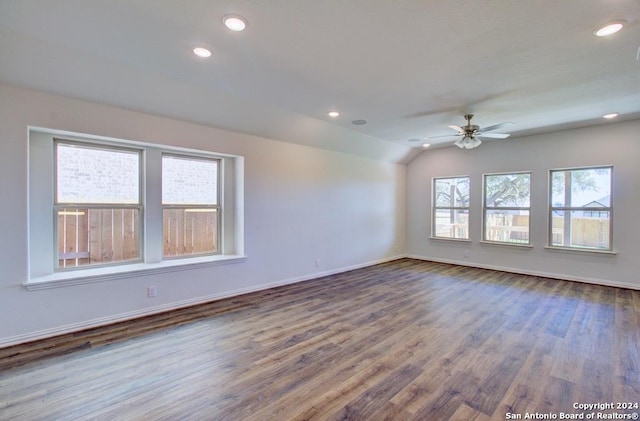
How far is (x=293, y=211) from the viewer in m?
5.24

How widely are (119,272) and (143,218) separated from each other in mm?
757

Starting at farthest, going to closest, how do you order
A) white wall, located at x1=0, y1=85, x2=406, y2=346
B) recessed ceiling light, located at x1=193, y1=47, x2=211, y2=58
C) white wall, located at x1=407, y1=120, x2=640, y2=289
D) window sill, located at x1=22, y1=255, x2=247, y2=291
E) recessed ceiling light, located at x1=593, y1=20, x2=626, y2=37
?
white wall, located at x1=407, y1=120, x2=640, y2=289 → window sill, located at x1=22, y1=255, x2=247, y2=291 → white wall, located at x1=0, y1=85, x2=406, y2=346 → recessed ceiling light, located at x1=193, y1=47, x2=211, y2=58 → recessed ceiling light, located at x1=593, y1=20, x2=626, y2=37

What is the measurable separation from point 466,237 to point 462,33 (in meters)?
5.46

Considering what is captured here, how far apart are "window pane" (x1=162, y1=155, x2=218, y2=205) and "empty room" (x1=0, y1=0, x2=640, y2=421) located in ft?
0.11

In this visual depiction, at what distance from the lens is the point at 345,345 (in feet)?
9.55

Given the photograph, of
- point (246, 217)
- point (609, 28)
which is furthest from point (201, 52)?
point (609, 28)

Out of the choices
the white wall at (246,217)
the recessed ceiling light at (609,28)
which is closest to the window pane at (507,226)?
the white wall at (246,217)

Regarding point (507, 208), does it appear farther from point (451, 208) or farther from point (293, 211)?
point (293, 211)

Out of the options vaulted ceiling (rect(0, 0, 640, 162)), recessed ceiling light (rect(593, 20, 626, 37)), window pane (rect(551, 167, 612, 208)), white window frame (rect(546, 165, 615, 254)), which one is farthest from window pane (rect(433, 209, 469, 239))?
recessed ceiling light (rect(593, 20, 626, 37))

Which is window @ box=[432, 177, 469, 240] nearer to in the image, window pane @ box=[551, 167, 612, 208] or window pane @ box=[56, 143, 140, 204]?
window pane @ box=[551, 167, 612, 208]

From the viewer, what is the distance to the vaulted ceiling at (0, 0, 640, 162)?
203 centimetres

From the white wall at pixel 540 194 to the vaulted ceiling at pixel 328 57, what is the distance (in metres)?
1.05

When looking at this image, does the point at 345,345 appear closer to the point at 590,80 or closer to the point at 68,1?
the point at 68,1

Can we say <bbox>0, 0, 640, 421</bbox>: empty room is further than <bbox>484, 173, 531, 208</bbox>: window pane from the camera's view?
No
